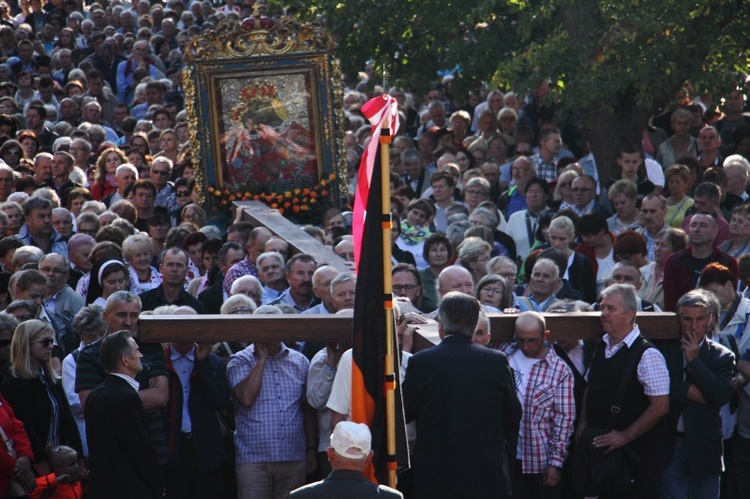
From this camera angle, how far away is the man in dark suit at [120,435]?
Result: 720 centimetres

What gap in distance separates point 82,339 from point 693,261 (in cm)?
492

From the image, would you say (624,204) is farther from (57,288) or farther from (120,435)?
(120,435)

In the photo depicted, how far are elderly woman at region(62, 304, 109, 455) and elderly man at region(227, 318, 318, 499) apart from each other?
0.87 metres

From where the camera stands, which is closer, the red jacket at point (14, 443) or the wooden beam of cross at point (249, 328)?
the red jacket at point (14, 443)

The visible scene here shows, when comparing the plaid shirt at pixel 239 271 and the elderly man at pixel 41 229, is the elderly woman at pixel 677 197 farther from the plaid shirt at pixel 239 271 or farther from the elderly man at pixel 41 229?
the elderly man at pixel 41 229

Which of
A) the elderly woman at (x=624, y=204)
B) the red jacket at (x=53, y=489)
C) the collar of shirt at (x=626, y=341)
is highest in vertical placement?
the elderly woman at (x=624, y=204)

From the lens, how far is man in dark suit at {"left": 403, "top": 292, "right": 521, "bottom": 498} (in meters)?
7.02

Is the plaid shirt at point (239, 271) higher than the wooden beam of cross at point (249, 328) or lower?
higher

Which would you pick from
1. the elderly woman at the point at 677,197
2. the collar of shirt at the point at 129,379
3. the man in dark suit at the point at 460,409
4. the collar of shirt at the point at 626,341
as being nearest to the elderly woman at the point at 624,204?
the elderly woman at the point at 677,197

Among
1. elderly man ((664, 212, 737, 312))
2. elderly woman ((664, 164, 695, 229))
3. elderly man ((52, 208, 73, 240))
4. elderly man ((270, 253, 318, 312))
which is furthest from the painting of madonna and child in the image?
elderly man ((664, 212, 737, 312))

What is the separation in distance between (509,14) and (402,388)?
31.7ft

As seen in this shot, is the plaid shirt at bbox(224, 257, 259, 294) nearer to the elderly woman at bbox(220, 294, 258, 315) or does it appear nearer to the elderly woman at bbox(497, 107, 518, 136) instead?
the elderly woman at bbox(220, 294, 258, 315)

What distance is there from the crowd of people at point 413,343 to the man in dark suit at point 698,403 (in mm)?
14

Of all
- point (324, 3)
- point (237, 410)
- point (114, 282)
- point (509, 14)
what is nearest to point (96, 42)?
point (324, 3)
